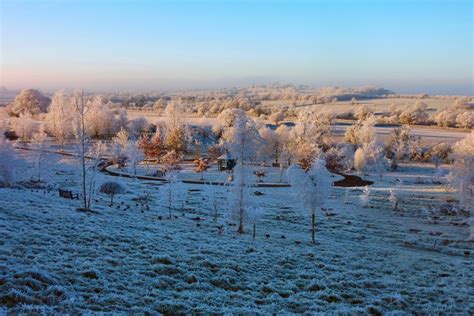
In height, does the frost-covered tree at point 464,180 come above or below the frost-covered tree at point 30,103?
below

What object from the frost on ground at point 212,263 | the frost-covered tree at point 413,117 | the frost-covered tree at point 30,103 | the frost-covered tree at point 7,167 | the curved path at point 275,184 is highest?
the frost-covered tree at point 30,103

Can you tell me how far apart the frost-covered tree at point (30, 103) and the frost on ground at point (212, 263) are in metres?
120

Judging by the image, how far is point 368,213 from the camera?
40.7 m

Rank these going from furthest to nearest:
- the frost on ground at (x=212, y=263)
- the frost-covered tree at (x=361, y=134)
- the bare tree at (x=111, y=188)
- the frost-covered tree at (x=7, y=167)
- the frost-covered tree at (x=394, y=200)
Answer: the frost-covered tree at (x=361, y=134) < the frost-covered tree at (x=394, y=200) < the frost-covered tree at (x=7, y=167) < the bare tree at (x=111, y=188) < the frost on ground at (x=212, y=263)

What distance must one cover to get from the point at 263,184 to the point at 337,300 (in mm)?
41545

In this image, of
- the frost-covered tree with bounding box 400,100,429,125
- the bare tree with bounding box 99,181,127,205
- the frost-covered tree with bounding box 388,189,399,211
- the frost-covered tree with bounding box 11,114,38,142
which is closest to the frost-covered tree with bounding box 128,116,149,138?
the frost-covered tree with bounding box 11,114,38,142

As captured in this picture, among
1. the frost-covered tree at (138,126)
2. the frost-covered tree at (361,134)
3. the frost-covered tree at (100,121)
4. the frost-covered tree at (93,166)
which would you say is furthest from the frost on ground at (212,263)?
the frost-covered tree at (138,126)

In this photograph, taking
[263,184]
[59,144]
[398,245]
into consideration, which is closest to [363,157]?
[263,184]

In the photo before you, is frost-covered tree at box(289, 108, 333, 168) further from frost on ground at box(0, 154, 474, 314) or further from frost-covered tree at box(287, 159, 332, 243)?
frost-covered tree at box(287, 159, 332, 243)

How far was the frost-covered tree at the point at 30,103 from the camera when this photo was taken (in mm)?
139200

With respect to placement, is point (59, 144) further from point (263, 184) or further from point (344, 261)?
point (344, 261)

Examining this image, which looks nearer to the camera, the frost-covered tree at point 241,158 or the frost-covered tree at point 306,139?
the frost-covered tree at point 241,158

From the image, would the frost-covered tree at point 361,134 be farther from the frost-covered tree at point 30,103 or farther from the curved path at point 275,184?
the frost-covered tree at point 30,103

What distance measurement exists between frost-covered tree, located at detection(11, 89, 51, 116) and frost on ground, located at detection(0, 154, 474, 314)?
120m
